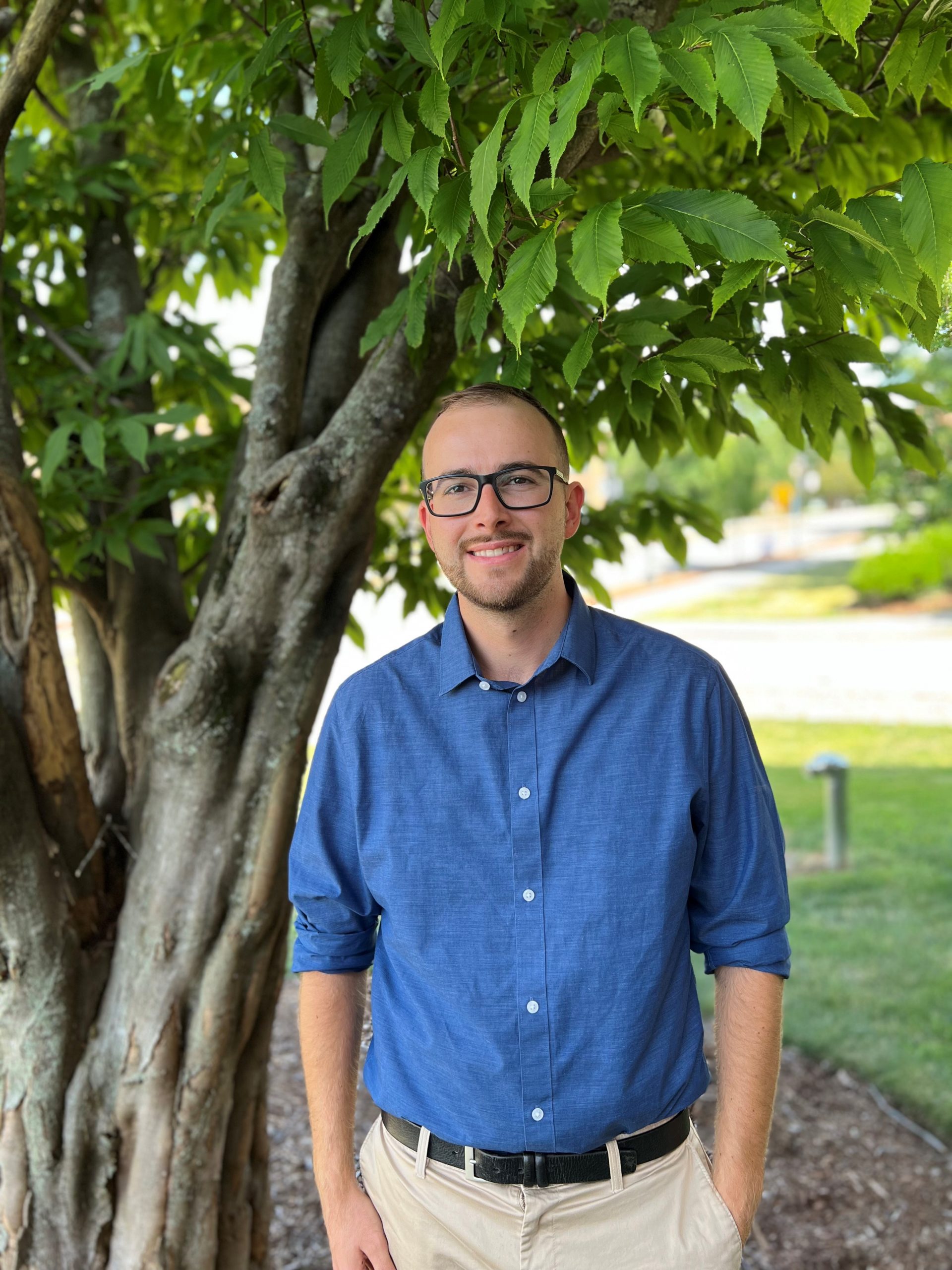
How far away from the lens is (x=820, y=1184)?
11.7 ft

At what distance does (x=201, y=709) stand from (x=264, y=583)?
0.28 meters

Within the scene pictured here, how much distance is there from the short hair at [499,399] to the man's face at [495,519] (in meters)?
0.01

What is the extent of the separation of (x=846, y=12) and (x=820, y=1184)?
11.3 feet

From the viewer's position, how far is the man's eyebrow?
1698 millimetres

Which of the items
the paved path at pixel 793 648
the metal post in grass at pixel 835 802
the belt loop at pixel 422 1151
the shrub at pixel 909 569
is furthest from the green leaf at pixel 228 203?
the shrub at pixel 909 569

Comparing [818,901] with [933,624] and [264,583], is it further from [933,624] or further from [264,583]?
[933,624]

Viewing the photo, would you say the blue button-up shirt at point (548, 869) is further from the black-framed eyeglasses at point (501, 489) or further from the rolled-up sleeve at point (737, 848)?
the black-framed eyeglasses at point (501, 489)

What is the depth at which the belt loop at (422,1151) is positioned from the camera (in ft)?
5.51

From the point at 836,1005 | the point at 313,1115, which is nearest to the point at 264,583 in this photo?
the point at 313,1115

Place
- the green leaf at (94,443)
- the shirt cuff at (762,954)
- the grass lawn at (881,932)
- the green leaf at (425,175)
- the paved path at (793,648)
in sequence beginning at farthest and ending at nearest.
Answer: the paved path at (793,648) < the grass lawn at (881,932) < the green leaf at (94,443) < the shirt cuff at (762,954) < the green leaf at (425,175)

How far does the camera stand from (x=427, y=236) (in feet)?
6.93

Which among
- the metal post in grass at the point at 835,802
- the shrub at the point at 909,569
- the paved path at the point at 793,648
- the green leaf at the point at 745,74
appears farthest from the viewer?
the shrub at the point at 909,569

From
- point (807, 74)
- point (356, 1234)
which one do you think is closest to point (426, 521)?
point (807, 74)

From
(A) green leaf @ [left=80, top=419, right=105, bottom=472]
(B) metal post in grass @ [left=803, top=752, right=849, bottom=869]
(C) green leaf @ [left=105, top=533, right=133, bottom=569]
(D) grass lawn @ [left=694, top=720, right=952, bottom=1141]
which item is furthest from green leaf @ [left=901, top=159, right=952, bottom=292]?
(B) metal post in grass @ [left=803, top=752, right=849, bottom=869]
